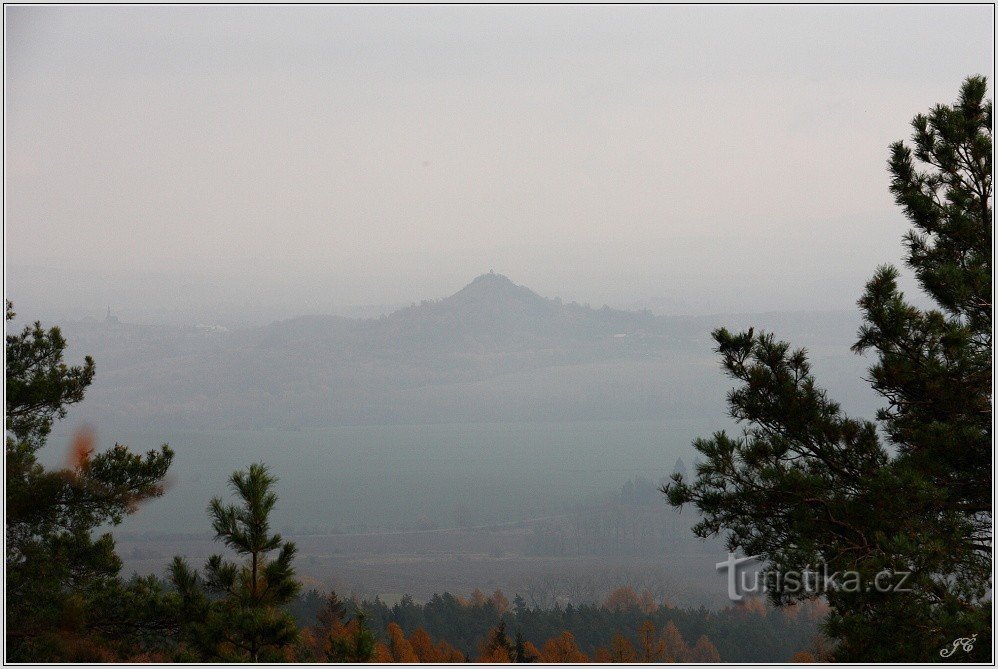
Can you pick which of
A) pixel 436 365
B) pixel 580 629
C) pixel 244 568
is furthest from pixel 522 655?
pixel 436 365

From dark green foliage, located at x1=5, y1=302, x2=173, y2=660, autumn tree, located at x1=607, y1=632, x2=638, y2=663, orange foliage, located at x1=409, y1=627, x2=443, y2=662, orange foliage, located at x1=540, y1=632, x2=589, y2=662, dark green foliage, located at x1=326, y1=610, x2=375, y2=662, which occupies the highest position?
dark green foliage, located at x1=5, y1=302, x2=173, y2=660

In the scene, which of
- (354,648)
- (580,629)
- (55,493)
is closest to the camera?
(354,648)

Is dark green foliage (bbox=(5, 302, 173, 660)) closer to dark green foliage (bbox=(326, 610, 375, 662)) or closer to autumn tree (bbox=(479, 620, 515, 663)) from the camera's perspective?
dark green foliage (bbox=(326, 610, 375, 662))

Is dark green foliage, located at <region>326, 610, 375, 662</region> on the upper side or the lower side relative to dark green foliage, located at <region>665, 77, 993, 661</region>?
lower

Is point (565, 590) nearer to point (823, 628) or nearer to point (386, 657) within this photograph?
point (386, 657)

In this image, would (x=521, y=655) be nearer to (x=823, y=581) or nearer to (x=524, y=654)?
(x=524, y=654)

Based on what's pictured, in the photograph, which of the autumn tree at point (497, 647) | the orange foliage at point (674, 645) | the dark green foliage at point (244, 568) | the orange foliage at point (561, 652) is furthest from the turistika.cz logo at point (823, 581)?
the orange foliage at point (674, 645)

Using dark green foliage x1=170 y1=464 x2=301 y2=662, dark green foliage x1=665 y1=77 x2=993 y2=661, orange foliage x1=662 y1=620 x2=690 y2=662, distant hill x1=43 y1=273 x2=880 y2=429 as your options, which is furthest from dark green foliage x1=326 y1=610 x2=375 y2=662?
distant hill x1=43 y1=273 x2=880 y2=429
